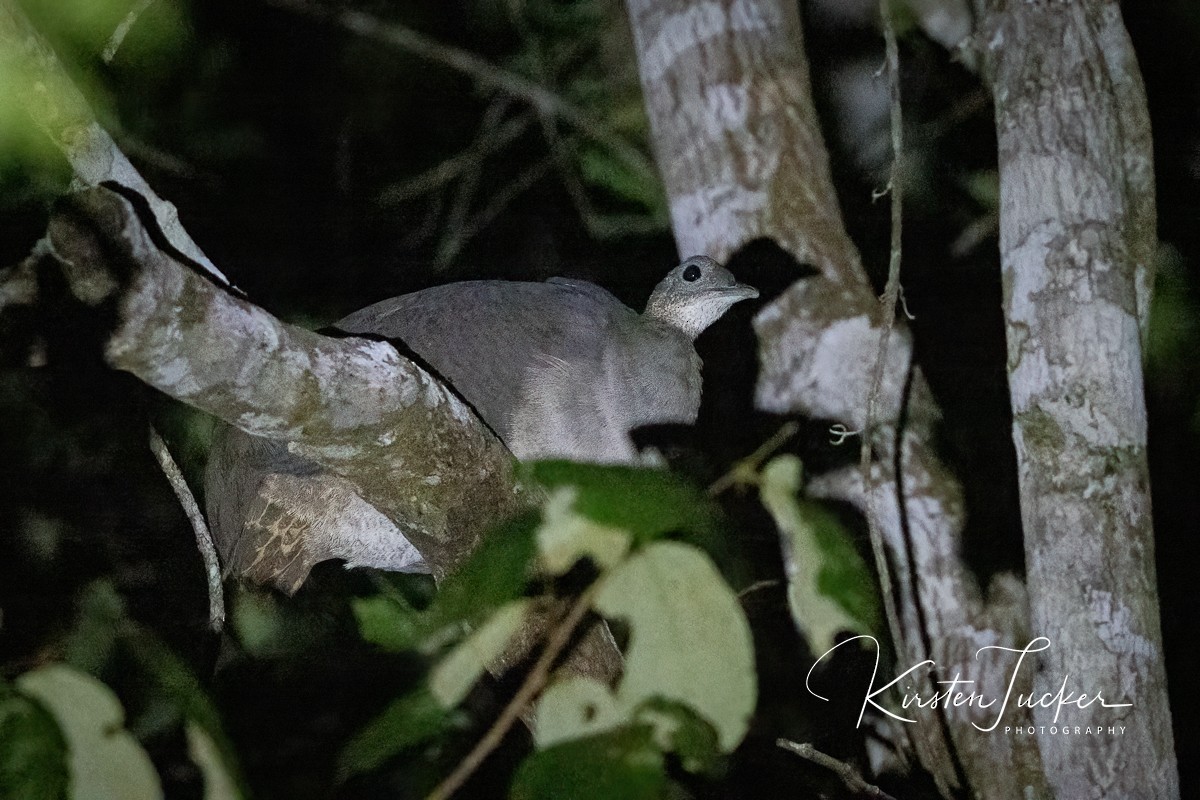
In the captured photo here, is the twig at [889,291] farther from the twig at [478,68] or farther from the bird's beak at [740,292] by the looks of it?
the twig at [478,68]

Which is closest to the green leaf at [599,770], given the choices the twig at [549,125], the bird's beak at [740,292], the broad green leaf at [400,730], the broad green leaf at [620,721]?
the broad green leaf at [620,721]

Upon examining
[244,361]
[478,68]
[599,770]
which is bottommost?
[599,770]

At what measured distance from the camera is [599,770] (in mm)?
1100

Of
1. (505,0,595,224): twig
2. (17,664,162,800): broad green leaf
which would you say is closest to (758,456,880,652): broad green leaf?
(17,664,162,800): broad green leaf

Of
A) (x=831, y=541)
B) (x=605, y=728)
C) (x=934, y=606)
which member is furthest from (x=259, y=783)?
(x=934, y=606)

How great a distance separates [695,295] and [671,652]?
164cm

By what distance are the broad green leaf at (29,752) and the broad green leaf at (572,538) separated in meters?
0.56

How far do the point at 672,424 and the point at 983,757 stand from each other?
1.05 meters

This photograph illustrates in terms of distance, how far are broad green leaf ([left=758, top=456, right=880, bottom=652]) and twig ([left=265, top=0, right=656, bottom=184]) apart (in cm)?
236

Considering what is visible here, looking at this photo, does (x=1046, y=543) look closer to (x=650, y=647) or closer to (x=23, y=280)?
(x=650, y=647)

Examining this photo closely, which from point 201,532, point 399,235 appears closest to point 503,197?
point 399,235

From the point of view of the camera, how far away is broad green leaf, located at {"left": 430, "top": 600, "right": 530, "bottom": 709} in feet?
3.97

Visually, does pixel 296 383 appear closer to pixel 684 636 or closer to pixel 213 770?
pixel 213 770

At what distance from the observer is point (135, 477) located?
320 centimetres
